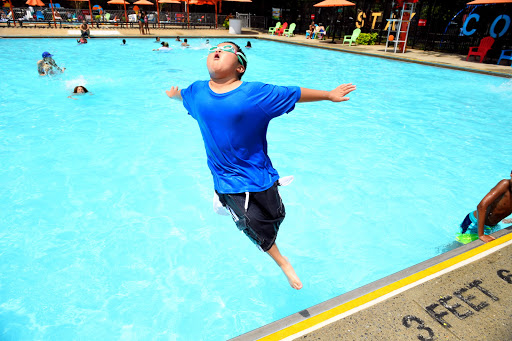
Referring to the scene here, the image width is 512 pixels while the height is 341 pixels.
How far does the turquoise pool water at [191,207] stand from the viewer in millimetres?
3811

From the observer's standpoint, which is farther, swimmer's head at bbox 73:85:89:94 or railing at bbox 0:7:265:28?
railing at bbox 0:7:265:28

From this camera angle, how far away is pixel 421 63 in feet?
58.6

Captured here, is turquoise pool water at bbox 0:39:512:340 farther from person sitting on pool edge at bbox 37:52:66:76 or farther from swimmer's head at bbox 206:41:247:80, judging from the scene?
swimmer's head at bbox 206:41:247:80

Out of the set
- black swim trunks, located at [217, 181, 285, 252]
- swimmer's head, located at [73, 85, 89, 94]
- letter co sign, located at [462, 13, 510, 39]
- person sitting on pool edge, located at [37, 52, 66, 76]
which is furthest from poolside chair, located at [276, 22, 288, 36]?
black swim trunks, located at [217, 181, 285, 252]

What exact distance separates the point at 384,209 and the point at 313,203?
1224 millimetres

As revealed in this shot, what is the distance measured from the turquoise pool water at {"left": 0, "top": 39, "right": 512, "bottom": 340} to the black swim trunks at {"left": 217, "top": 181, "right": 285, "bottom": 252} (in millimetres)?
1708

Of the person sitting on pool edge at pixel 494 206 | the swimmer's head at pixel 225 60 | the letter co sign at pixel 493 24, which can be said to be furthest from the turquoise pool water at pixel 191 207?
the letter co sign at pixel 493 24

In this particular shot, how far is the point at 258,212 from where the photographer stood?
2.42 m

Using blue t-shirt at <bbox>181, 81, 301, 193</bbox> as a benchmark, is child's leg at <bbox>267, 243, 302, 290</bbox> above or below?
below

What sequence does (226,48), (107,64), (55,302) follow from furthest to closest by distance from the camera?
(107,64) → (55,302) → (226,48)

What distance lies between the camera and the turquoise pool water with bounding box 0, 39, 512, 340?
381 cm

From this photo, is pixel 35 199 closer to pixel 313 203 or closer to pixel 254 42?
pixel 313 203

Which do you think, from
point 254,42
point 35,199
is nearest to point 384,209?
point 35,199

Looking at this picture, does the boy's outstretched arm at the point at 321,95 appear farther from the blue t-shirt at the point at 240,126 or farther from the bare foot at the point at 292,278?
the bare foot at the point at 292,278
